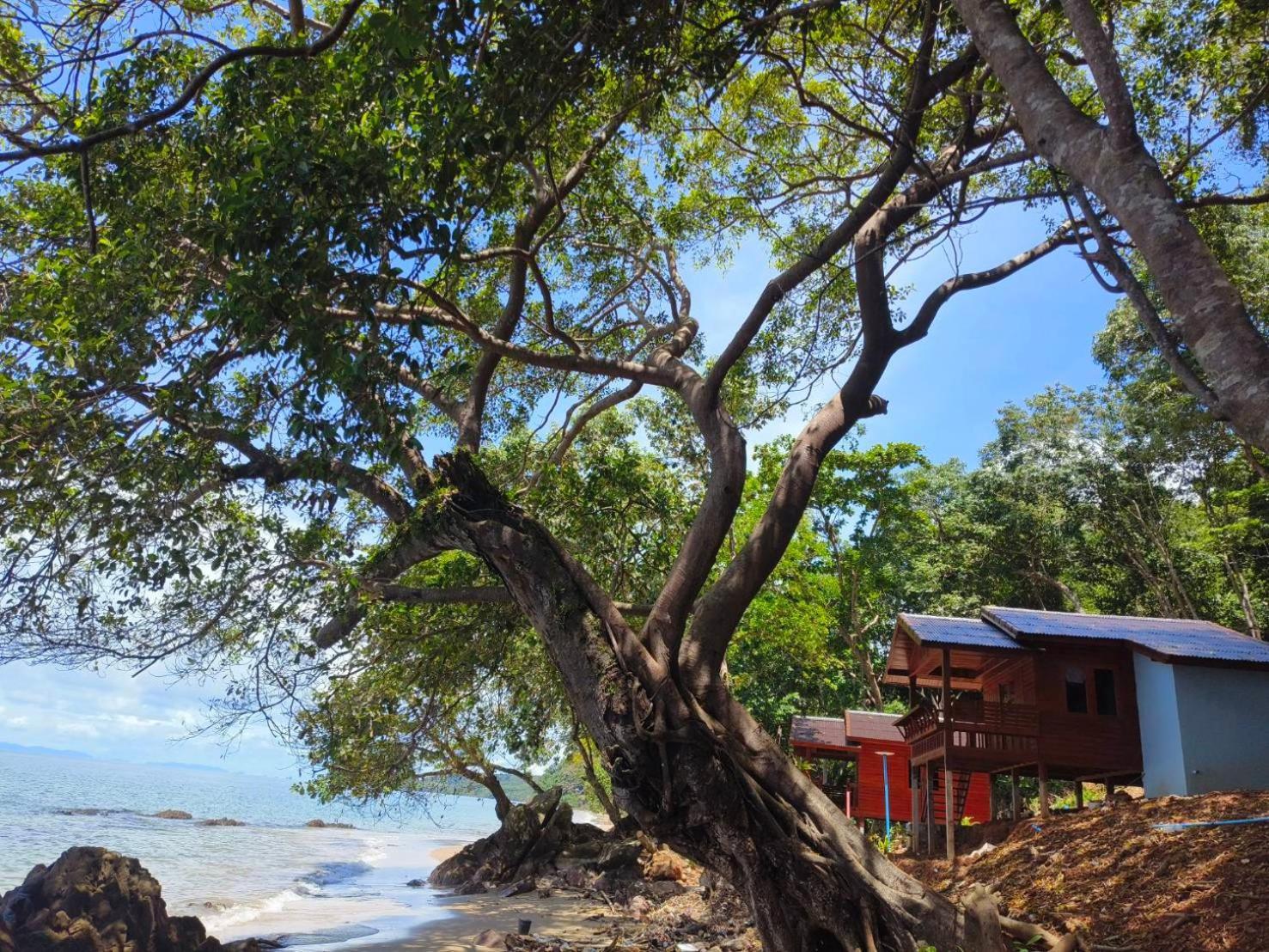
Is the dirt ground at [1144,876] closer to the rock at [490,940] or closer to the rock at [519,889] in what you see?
the rock at [490,940]

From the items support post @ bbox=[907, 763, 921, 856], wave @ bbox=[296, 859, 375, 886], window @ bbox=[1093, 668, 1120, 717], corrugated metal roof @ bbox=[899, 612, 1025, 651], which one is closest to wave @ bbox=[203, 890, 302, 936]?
wave @ bbox=[296, 859, 375, 886]

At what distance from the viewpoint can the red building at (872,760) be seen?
21156 mm

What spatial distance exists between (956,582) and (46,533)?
1132 inches

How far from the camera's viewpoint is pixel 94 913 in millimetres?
10070

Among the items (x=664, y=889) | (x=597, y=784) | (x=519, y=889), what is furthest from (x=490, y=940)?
(x=597, y=784)

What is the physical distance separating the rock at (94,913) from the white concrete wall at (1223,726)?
14.0 meters

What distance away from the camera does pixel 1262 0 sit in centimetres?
731

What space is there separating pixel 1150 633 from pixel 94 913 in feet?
55.5

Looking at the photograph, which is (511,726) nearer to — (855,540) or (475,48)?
(475,48)

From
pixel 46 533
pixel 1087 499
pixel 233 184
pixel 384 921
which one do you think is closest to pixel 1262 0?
pixel 233 184

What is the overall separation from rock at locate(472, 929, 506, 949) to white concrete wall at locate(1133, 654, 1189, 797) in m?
10.4

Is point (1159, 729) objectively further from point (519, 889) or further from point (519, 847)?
point (519, 847)

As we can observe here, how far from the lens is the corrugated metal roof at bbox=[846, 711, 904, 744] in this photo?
21078 mm

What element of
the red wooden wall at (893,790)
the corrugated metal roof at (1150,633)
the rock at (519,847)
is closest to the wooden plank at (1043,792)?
the corrugated metal roof at (1150,633)
